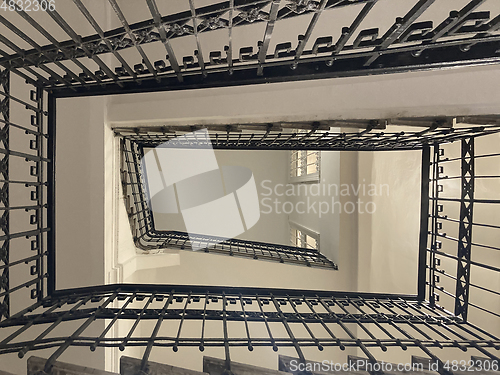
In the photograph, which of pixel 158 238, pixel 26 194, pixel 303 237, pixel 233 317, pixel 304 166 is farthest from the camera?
pixel 303 237

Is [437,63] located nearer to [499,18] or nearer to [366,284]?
[499,18]

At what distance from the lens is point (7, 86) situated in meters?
1.39

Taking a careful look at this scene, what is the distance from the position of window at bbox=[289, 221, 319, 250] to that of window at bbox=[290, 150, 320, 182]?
1050 mm

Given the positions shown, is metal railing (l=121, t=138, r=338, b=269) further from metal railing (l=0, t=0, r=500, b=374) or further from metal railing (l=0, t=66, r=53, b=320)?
metal railing (l=0, t=66, r=53, b=320)

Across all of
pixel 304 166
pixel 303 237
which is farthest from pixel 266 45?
pixel 303 237

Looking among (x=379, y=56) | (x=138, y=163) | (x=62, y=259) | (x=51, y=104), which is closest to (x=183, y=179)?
(x=138, y=163)

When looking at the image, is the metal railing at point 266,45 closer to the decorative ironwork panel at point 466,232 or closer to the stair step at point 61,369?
the decorative ironwork panel at point 466,232

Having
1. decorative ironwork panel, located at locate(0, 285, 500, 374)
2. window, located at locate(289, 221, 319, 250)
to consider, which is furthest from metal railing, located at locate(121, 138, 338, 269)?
decorative ironwork panel, located at locate(0, 285, 500, 374)

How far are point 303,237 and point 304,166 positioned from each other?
64.2 inches

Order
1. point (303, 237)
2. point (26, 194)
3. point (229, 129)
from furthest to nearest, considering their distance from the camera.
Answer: point (303, 237), point (229, 129), point (26, 194)

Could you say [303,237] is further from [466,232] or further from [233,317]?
[233,317]

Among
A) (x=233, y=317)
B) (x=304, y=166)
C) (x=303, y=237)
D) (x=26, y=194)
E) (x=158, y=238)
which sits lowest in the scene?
(x=303, y=237)

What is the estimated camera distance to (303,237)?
635 centimetres

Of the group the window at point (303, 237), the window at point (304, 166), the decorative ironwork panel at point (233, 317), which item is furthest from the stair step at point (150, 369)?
the window at point (304, 166)
